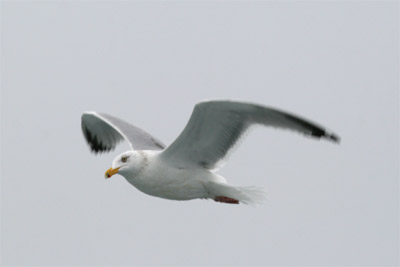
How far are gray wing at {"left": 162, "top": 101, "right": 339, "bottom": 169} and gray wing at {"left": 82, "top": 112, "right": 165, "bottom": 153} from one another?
132 cm

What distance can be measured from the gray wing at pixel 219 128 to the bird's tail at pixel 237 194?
0.87ft

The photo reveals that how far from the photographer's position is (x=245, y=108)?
830 centimetres

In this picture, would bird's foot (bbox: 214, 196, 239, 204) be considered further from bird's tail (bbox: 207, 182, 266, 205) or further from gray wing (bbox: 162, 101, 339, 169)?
gray wing (bbox: 162, 101, 339, 169)

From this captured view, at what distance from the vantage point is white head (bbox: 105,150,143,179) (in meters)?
9.02

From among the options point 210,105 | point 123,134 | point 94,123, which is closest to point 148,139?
point 123,134

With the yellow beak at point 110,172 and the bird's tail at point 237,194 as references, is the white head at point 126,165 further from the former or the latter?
the bird's tail at point 237,194

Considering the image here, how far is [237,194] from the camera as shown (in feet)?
30.3

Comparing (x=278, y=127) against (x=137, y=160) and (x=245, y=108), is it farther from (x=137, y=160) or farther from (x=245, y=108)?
(x=137, y=160)

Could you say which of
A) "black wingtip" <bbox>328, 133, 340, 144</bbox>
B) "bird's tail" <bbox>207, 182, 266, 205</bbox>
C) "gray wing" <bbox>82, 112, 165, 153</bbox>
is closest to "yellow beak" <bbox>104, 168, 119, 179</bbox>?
"bird's tail" <bbox>207, 182, 266, 205</bbox>

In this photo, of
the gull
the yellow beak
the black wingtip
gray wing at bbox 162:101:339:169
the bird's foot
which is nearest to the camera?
the black wingtip

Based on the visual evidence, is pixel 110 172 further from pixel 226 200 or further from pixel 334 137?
pixel 334 137

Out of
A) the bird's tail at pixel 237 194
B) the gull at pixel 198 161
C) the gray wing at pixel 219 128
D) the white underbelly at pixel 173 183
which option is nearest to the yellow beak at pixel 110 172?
the gull at pixel 198 161

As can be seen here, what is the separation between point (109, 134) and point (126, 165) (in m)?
2.51

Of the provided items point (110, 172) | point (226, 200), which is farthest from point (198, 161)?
point (110, 172)
